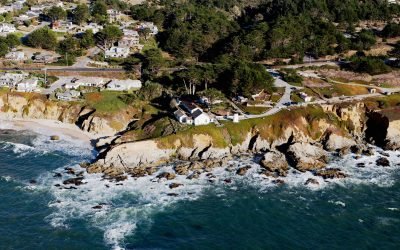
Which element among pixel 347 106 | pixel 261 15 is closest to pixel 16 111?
pixel 347 106

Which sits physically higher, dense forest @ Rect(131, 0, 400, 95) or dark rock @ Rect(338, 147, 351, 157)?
dense forest @ Rect(131, 0, 400, 95)

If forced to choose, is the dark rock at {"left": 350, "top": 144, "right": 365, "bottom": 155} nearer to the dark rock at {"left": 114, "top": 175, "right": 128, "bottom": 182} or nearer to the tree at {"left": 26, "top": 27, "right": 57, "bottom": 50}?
the dark rock at {"left": 114, "top": 175, "right": 128, "bottom": 182}

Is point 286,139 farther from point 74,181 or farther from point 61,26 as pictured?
point 61,26

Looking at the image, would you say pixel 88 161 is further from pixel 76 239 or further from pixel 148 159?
pixel 76 239

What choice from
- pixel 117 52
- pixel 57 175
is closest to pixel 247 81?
pixel 57 175

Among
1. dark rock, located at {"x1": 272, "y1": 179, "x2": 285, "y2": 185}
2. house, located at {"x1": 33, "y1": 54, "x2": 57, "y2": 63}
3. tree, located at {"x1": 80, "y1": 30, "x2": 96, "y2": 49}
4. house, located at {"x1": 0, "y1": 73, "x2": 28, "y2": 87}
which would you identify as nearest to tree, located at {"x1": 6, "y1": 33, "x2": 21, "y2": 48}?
house, located at {"x1": 33, "y1": 54, "x2": 57, "y2": 63}

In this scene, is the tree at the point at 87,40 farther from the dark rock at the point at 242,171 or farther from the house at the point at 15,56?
the dark rock at the point at 242,171
